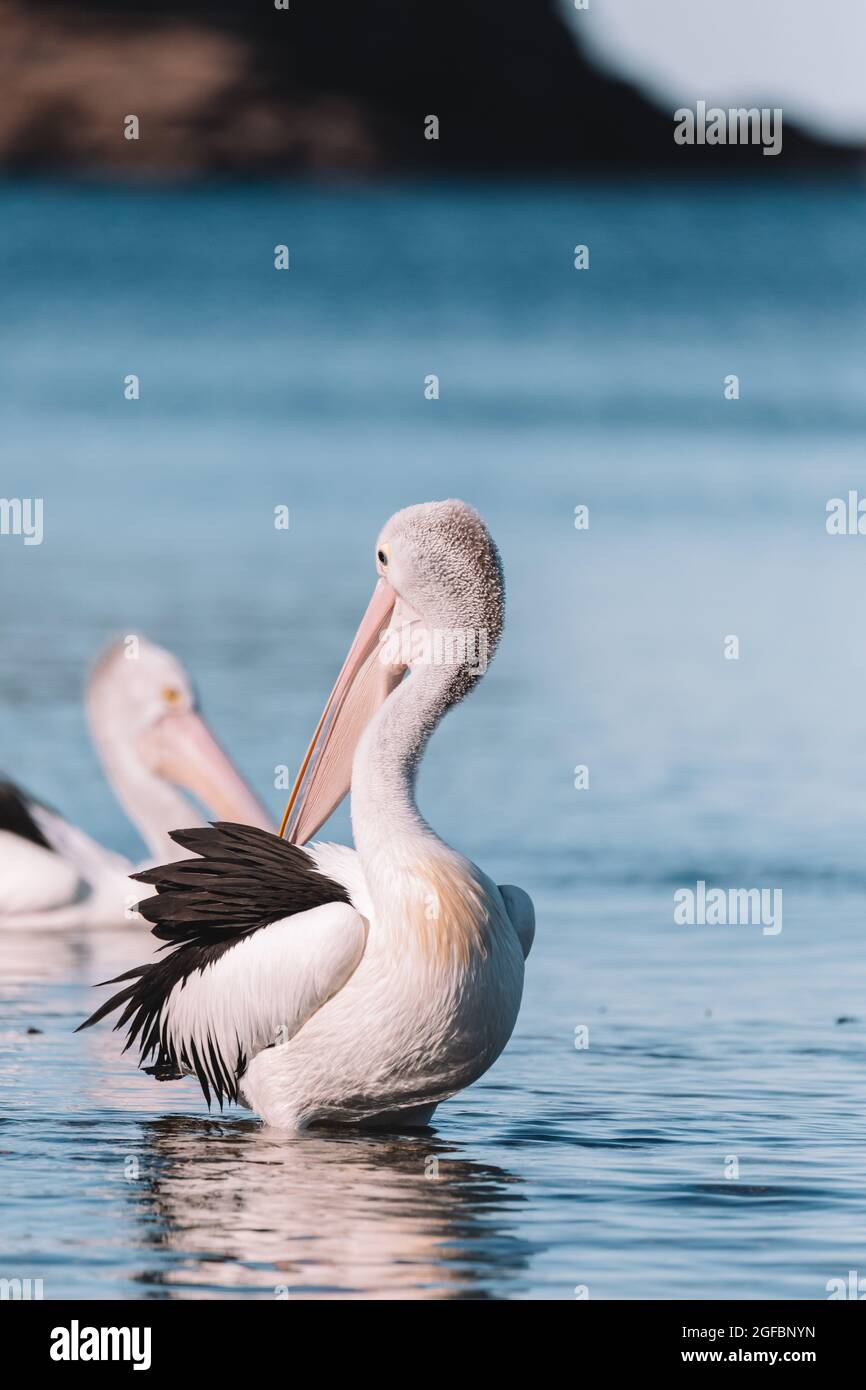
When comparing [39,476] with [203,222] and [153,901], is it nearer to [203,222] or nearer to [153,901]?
[153,901]

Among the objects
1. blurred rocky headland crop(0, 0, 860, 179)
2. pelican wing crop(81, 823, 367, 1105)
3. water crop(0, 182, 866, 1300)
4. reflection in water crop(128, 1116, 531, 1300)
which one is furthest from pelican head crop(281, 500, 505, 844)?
blurred rocky headland crop(0, 0, 860, 179)

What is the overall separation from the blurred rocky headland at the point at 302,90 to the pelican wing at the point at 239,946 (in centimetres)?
7428

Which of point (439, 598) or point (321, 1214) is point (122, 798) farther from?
point (321, 1214)

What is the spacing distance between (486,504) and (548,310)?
74.5 feet

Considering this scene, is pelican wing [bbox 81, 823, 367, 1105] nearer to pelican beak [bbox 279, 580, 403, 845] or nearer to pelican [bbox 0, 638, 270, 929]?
pelican beak [bbox 279, 580, 403, 845]

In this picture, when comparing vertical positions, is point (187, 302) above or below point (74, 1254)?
above

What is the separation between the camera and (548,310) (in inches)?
1674

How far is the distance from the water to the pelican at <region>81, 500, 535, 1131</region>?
0.19 m

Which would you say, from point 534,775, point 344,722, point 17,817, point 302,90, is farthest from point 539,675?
point 302,90

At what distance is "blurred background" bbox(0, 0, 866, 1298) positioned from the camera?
6074 mm

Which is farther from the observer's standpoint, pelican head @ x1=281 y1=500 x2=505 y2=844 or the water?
pelican head @ x1=281 y1=500 x2=505 y2=844

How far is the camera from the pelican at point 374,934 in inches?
248

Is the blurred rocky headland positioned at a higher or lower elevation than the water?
higher

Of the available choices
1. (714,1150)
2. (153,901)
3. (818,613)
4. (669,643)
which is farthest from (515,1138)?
(818,613)
